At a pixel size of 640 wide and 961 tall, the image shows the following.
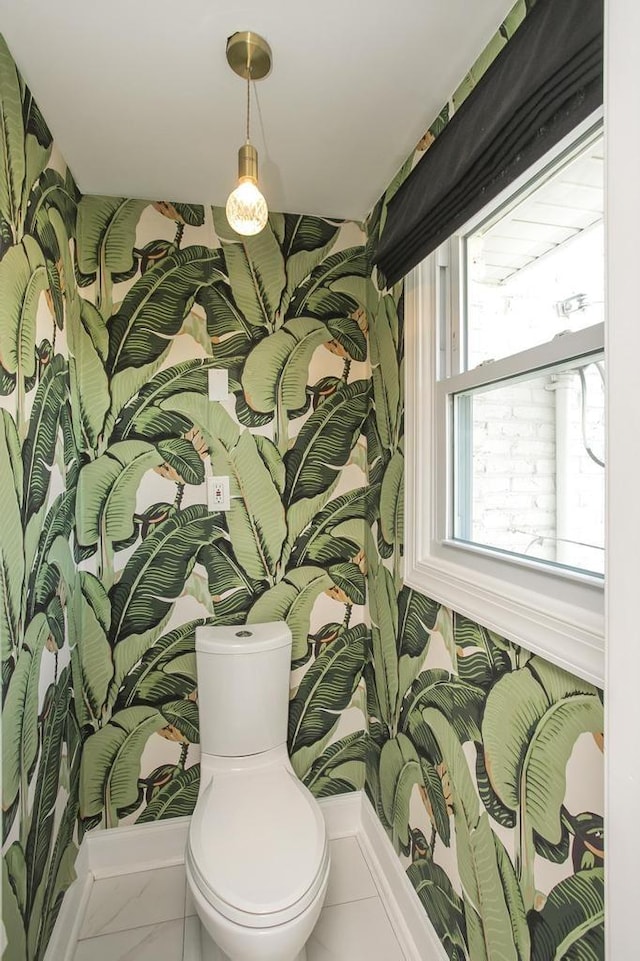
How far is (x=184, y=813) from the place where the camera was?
176cm

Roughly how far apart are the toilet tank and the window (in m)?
0.58

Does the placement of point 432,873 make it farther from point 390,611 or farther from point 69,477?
point 69,477

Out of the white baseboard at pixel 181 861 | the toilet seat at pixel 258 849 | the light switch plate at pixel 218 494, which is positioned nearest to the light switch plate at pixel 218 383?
the light switch plate at pixel 218 494

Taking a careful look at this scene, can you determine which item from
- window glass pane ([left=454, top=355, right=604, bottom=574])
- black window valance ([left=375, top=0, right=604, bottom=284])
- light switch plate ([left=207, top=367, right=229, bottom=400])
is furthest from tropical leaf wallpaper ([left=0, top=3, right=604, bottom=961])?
black window valance ([left=375, top=0, right=604, bottom=284])

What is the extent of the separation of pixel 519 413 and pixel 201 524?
1.11m

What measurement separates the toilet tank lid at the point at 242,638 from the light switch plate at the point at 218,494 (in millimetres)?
421

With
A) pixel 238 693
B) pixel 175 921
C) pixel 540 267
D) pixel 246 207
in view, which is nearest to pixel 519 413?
pixel 540 267

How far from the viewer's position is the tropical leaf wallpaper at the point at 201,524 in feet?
4.09

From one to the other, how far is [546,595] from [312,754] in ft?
4.27

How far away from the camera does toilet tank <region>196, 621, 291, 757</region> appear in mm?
1594

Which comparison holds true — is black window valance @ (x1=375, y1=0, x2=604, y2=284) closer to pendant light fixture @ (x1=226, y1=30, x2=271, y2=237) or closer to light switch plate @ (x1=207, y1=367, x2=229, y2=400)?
pendant light fixture @ (x1=226, y1=30, x2=271, y2=237)

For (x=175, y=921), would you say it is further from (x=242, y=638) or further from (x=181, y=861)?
(x=242, y=638)

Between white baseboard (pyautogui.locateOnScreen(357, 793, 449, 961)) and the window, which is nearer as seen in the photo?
the window

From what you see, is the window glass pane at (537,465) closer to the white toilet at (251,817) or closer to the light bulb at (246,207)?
the light bulb at (246,207)
